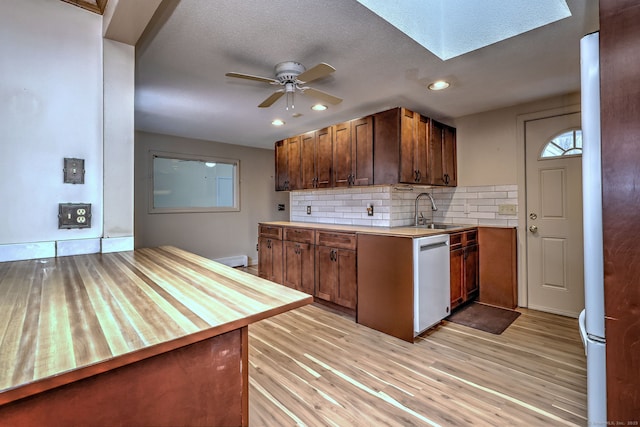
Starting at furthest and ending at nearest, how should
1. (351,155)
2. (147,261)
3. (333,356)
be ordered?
(351,155) < (333,356) < (147,261)

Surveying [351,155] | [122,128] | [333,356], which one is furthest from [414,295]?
[122,128]

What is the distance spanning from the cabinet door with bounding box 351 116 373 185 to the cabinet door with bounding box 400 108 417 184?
0.34 m

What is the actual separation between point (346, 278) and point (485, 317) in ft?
4.85

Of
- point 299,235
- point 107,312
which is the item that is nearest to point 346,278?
point 299,235

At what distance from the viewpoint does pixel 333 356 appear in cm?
232

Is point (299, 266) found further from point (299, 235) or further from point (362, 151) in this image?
point (362, 151)

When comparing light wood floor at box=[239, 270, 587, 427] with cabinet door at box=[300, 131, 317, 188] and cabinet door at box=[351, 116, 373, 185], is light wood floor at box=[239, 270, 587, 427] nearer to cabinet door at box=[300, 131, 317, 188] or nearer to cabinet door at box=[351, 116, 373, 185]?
cabinet door at box=[351, 116, 373, 185]

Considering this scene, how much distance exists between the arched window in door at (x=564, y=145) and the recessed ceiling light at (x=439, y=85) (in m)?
1.38

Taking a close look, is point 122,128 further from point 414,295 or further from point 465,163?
point 465,163

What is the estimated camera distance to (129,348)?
0.64 metres

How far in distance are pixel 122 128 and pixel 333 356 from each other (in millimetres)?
2151

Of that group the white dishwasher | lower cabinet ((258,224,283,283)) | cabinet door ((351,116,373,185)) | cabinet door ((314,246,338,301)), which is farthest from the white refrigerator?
lower cabinet ((258,224,283,283))

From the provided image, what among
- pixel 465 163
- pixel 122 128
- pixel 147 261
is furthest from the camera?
pixel 465 163

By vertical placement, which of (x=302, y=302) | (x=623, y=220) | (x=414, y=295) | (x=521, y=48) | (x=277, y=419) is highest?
(x=521, y=48)
